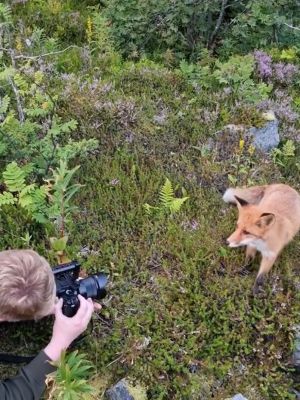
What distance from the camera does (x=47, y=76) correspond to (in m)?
8.30

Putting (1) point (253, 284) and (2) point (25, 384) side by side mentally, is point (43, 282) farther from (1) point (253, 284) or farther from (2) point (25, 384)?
(1) point (253, 284)

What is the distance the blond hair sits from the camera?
4.04m

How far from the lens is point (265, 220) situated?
565 cm

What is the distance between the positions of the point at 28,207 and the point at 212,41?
522cm

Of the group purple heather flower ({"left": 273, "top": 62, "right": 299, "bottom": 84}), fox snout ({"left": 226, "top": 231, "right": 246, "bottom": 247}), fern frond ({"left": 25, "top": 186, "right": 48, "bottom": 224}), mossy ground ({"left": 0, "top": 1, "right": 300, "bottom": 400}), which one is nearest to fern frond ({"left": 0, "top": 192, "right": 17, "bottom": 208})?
fern frond ({"left": 25, "top": 186, "right": 48, "bottom": 224})

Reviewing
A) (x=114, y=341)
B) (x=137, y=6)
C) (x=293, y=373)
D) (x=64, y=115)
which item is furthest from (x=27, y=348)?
(x=137, y=6)

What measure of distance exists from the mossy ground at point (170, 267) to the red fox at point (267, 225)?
229mm

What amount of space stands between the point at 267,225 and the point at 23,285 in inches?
110

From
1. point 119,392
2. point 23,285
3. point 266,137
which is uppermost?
point 23,285

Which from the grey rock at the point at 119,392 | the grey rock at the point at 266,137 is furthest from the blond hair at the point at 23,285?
the grey rock at the point at 266,137

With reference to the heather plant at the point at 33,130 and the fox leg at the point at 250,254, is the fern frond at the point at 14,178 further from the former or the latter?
the fox leg at the point at 250,254

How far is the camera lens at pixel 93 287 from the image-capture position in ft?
16.3

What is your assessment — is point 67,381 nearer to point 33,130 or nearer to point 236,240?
point 236,240

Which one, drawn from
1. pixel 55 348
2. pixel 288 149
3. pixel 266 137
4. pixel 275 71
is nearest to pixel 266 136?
pixel 266 137
